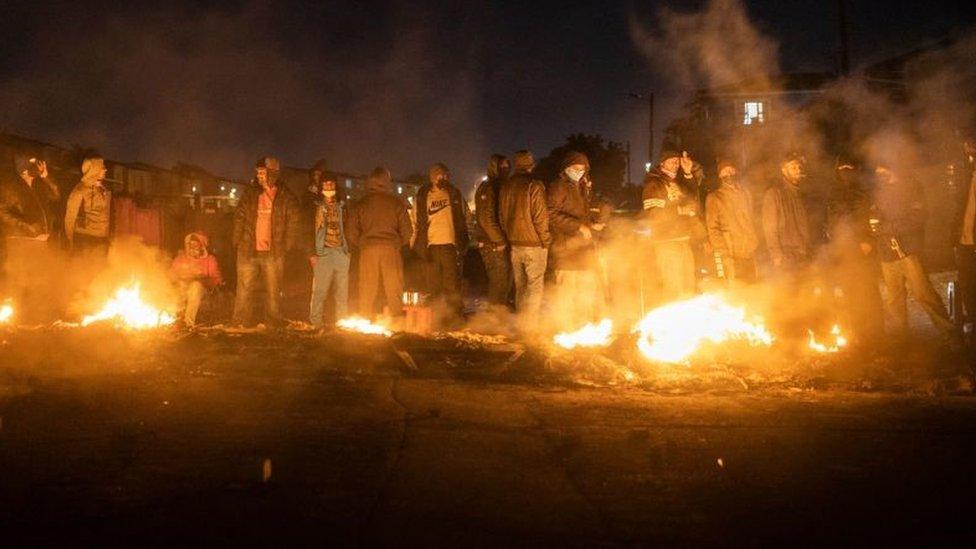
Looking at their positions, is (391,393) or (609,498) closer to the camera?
(609,498)

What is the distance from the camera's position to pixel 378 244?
9.36m

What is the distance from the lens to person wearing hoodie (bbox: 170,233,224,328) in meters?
10.2

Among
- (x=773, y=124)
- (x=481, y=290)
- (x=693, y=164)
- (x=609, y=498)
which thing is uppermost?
(x=773, y=124)

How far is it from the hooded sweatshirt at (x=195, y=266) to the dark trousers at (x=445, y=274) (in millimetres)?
2896

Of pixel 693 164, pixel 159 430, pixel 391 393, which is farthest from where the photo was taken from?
pixel 693 164

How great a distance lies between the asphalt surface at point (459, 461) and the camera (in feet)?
10.7

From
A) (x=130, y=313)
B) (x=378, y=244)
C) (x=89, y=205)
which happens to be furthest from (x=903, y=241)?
(x=89, y=205)

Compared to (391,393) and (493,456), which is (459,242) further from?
(493,456)

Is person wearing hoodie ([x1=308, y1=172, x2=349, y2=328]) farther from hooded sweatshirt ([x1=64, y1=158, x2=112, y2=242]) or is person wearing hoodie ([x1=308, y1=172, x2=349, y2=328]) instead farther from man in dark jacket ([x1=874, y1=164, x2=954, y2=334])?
man in dark jacket ([x1=874, y1=164, x2=954, y2=334])

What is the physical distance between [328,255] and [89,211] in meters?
2.91

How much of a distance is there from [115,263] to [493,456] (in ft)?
24.7

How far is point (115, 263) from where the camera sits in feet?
32.8

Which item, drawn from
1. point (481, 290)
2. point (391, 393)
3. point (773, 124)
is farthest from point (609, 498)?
point (773, 124)

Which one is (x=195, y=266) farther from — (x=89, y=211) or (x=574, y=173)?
(x=574, y=173)
